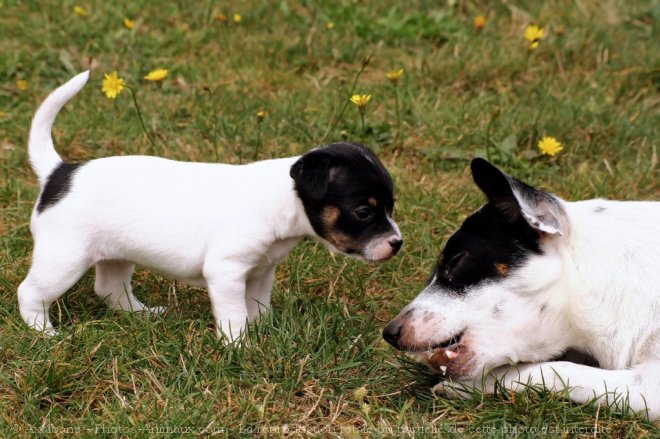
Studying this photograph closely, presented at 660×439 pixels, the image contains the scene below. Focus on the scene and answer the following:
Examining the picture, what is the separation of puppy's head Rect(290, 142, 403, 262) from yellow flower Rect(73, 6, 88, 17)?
4053mm

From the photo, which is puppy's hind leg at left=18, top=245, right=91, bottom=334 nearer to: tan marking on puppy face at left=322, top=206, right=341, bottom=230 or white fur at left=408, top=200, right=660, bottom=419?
tan marking on puppy face at left=322, top=206, right=341, bottom=230

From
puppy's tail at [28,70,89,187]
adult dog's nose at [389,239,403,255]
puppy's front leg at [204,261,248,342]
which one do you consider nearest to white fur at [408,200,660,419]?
adult dog's nose at [389,239,403,255]

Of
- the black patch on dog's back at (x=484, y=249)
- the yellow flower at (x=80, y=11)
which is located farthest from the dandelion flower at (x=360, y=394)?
the yellow flower at (x=80, y=11)

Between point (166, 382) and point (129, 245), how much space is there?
63 cm

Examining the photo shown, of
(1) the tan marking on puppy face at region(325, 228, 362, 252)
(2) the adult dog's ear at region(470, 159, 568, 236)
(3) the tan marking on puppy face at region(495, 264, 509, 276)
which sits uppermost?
(2) the adult dog's ear at region(470, 159, 568, 236)

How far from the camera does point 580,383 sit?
3.55m

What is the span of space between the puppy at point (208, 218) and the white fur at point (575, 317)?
500mm

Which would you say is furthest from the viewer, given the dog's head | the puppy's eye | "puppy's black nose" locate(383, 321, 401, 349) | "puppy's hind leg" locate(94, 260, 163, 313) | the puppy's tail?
"puppy's hind leg" locate(94, 260, 163, 313)

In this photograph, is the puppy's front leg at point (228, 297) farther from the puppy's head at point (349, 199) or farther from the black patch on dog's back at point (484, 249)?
the black patch on dog's back at point (484, 249)

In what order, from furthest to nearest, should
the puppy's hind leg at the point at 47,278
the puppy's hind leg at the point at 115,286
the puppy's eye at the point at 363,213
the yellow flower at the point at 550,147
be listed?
the yellow flower at the point at 550,147 → the puppy's hind leg at the point at 115,286 → the puppy's hind leg at the point at 47,278 → the puppy's eye at the point at 363,213

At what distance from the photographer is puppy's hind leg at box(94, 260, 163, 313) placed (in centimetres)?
437

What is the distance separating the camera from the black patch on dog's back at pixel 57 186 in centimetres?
407

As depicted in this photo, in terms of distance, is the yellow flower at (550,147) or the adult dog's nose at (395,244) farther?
the yellow flower at (550,147)

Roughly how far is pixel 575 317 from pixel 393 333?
0.70m
